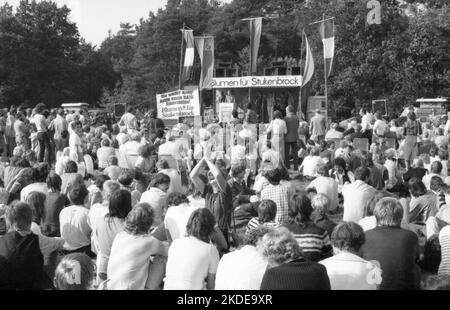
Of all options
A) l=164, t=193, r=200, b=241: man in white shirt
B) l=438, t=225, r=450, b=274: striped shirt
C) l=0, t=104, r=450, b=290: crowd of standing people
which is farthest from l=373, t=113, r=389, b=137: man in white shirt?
l=164, t=193, r=200, b=241: man in white shirt

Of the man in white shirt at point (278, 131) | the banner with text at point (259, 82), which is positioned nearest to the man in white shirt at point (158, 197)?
the man in white shirt at point (278, 131)

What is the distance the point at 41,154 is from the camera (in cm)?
1476

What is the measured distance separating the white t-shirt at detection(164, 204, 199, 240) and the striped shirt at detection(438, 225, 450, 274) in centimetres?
243

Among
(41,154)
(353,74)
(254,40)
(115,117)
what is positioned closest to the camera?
(41,154)

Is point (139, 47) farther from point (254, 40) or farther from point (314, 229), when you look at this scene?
point (314, 229)

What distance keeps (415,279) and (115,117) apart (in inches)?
981

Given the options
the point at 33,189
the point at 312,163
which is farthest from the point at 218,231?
the point at 312,163

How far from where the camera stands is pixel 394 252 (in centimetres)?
482

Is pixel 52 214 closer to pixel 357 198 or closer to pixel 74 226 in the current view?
pixel 74 226

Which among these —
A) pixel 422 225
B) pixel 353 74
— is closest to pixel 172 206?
pixel 422 225

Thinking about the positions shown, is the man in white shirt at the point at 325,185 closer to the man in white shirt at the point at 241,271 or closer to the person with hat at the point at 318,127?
the man in white shirt at the point at 241,271

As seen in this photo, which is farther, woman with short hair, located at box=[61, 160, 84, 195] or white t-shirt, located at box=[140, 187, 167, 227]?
woman with short hair, located at box=[61, 160, 84, 195]

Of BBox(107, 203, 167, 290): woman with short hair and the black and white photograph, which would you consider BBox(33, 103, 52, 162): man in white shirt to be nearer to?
the black and white photograph

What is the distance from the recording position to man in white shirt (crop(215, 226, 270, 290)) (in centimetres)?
434
